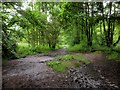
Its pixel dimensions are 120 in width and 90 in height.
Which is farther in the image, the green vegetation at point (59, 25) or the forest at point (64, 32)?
the green vegetation at point (59, 25)

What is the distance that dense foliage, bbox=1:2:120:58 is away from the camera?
24.9 feet

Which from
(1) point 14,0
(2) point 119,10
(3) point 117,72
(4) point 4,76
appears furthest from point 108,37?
(4) point 4,76

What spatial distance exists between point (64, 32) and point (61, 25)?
2023 mm

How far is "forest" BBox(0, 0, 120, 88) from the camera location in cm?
714

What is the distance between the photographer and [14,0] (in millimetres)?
7043

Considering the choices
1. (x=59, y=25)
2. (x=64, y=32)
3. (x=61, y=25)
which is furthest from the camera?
(x=64, y=32)

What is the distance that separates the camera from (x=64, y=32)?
18.7 metres

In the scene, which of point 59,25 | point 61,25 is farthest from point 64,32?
point 59,25

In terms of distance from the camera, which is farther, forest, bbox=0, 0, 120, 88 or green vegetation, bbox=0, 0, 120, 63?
green vegetation, bbox=0, 0, 120, 63

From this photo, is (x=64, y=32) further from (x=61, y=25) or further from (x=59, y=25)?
(x=59, y=25)

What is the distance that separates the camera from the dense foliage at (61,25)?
7586 millimetres

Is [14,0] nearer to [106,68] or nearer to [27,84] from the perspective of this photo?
[27,84]

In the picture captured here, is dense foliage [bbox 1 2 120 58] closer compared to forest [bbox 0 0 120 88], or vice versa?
forest [bbox 0 0 120 88]

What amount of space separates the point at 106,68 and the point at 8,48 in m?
4.04
